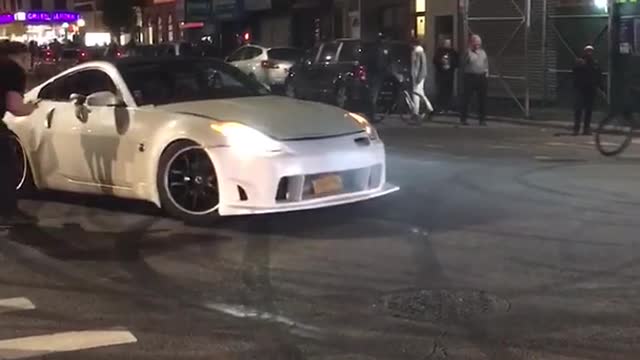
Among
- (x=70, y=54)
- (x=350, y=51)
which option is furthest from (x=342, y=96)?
(x=70, y=54)

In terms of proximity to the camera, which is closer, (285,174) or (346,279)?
(346,279)

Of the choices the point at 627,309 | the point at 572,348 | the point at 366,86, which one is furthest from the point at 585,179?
the point at 366,86

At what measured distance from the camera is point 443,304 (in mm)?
6062

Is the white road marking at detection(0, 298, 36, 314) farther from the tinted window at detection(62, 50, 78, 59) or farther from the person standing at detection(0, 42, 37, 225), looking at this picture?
the tinted window at detection(62, 50, 78, 59)

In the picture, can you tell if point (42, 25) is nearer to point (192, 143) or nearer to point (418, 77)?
point (418, 77)

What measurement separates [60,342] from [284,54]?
22.8 meters

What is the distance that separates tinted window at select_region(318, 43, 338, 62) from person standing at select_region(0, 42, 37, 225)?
1341cm

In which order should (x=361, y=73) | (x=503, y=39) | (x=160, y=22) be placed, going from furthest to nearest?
(x=160, y=22) → (x=503, y=39) → (x=361, y=73)

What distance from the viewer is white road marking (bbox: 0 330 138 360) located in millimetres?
5262

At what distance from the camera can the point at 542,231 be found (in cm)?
809

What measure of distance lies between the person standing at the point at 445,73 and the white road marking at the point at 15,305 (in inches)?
605

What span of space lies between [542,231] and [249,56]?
20706 mm

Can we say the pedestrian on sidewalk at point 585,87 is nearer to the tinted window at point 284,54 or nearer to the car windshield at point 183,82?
the car windshield at point 183,82

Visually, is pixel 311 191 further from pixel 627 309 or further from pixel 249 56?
pixel 249 56
